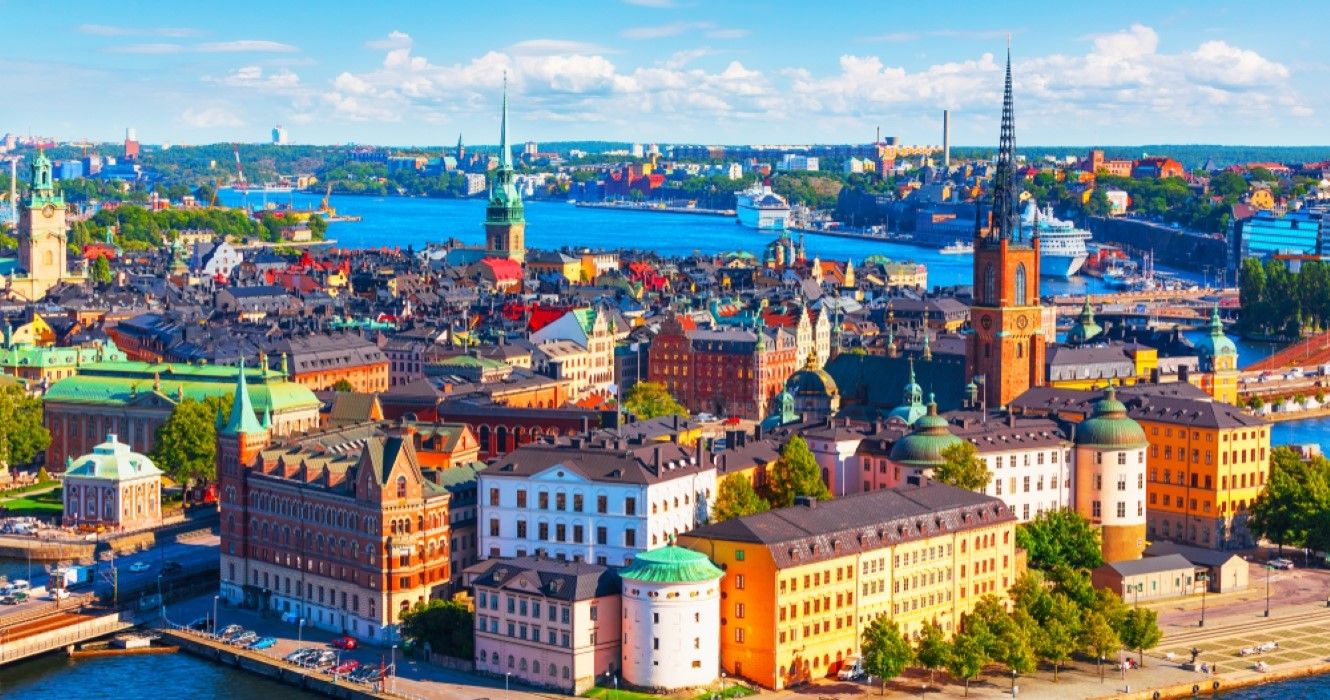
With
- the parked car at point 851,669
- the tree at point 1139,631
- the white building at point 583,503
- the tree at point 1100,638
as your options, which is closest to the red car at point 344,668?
the white building at point 583,503

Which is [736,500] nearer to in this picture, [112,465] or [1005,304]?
[1005,304]

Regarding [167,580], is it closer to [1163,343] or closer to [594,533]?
[594,533]

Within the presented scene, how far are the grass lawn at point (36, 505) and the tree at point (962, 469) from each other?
1311 inches

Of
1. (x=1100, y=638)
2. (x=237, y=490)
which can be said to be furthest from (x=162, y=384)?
(x=1100, y=638)

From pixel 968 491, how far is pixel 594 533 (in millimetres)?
11266

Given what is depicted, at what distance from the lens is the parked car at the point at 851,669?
57312mm

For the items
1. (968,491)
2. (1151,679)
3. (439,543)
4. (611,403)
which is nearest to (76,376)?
(611,403)

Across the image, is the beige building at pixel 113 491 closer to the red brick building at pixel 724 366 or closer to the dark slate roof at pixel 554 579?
the dark slate roof at pixel 554 579

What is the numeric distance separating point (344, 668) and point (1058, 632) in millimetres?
19169

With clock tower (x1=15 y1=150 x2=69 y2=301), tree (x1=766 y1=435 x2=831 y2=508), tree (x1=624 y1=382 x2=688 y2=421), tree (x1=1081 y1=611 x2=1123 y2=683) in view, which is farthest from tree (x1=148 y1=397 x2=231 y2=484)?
clock tower (x1=15 y1=150 x2=69 y2=301)

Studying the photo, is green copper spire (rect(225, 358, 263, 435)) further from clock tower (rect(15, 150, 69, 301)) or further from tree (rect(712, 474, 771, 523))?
clock tower (rect(15, 150, 69, 301))

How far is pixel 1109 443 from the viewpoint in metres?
72.5

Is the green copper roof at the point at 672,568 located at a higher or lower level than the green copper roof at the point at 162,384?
lower

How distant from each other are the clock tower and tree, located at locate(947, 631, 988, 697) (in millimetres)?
102658
